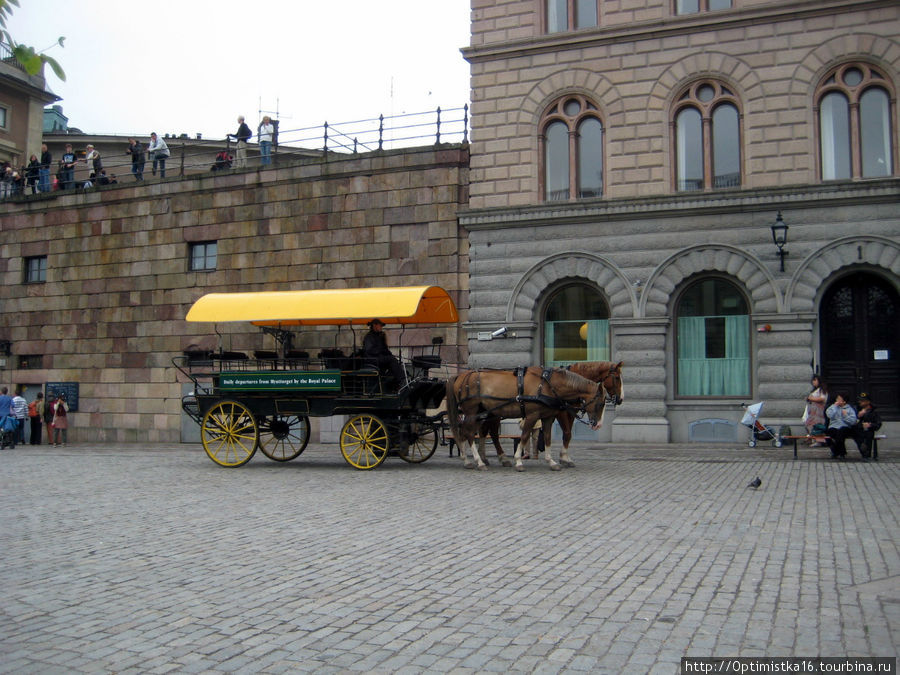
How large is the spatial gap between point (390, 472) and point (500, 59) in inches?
482

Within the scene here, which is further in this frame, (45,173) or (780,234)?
(45,173)

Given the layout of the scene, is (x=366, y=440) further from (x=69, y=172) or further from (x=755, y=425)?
(x=69, y=172)

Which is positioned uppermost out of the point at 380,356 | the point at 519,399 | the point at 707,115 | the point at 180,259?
the point at 707,115

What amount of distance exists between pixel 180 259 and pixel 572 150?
39.6ft

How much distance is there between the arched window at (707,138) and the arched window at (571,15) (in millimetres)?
3202

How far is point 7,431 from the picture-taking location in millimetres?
24234

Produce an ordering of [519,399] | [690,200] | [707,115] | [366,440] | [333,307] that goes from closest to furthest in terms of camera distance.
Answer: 1. [519,399]
2. [366,440]
3. [333,307]
4. [690,200]
5. [707,115]

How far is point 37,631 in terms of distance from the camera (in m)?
5.53

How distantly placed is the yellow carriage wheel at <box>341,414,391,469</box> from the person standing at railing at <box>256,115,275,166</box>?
12.1 meters

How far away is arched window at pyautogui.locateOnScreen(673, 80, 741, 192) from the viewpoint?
2009 cm

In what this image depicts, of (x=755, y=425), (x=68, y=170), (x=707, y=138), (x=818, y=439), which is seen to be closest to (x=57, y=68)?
(x=818, y=439)

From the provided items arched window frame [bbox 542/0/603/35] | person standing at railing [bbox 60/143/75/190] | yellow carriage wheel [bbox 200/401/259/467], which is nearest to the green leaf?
yellow carriage wheel [bbox 200/401/259/467]

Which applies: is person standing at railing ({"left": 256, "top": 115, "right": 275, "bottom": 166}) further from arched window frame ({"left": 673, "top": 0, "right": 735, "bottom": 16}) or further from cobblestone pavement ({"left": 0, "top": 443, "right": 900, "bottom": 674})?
cobblestone pavement ({"left": 0, "top": 443, "right": 900, "bottom": 674})

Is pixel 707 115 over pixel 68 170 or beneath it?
beneath
